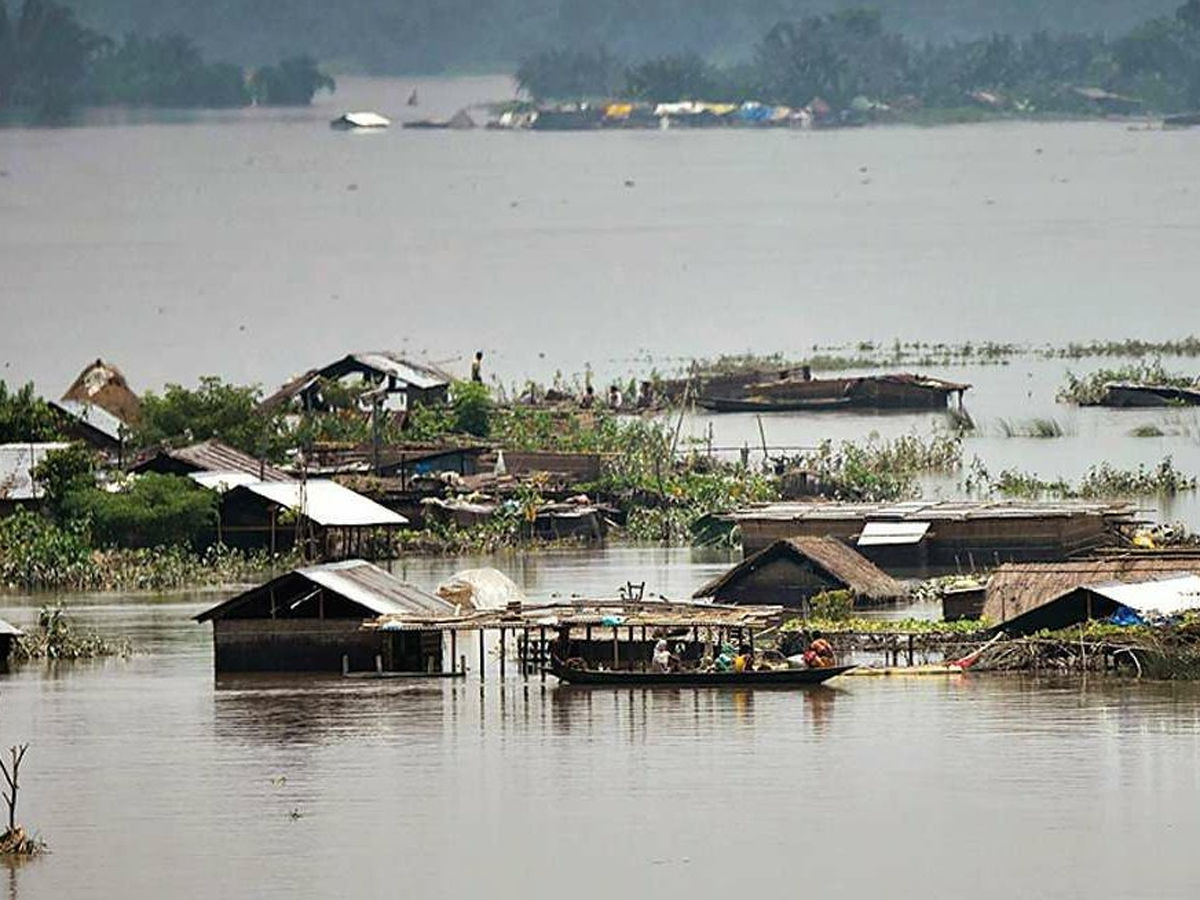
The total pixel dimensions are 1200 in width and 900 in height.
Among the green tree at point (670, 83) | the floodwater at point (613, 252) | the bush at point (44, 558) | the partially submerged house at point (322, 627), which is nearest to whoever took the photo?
the partially submerged house at point (322, 627)

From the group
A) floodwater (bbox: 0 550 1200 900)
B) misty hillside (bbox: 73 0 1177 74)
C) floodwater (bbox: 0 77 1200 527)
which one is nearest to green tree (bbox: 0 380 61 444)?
floodwater (bbox: 0 77 1200 527)

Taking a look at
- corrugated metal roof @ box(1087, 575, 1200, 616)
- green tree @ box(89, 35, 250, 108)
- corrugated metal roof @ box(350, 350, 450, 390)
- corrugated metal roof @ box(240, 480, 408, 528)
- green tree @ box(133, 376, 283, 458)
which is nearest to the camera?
corrugated metal roof @ box(1087, 575, 1200, 616)

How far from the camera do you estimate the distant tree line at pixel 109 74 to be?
4574 inches

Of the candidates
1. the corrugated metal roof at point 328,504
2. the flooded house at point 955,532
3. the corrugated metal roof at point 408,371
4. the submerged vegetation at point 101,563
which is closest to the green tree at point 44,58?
the corrugated metal roof at point 408,371

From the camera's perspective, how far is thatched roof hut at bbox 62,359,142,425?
117 ft

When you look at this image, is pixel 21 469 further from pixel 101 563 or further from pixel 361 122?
pixel 361 122

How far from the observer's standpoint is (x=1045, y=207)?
87562 millimetres

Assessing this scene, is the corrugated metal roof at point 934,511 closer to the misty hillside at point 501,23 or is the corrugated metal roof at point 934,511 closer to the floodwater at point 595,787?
the floodwater at point 595,787

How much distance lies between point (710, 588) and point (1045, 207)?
64.2 m

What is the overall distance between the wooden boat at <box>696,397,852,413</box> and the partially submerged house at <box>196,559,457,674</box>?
1642 cm

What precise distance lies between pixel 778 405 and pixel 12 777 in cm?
2007

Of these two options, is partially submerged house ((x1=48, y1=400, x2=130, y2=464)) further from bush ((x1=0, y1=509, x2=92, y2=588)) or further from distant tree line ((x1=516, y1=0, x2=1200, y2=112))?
distant tree line ((x1=516, y1=0, x2=1200, y2=112))

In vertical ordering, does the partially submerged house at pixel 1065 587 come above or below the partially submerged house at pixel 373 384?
below

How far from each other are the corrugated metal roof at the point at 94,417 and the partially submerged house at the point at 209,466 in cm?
259
